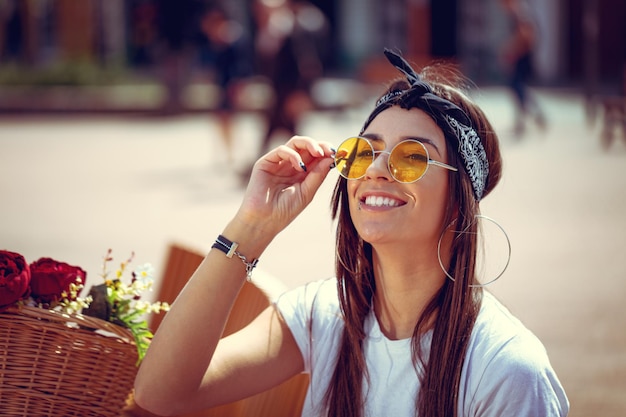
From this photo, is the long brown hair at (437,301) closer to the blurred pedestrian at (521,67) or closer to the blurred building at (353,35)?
the blurred pedestrian at (521,67)

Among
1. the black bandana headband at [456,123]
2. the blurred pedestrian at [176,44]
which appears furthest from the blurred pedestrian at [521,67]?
the black bandana headband at [456,123]

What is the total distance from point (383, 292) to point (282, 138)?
10.3 meters

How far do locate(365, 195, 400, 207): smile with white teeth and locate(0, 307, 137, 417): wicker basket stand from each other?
70cm

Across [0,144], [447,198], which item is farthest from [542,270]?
[0,144]

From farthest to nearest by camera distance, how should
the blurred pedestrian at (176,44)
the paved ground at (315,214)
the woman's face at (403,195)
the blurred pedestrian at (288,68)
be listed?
A: 1. the blurred pedestrian at (176,44)
2. the blurred pedestrian at (288,68)
3. the paved ground at (315,214)
4. the woman's face at (403,195)

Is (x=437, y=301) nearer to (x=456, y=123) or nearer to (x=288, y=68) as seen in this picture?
(x=456, y=123)

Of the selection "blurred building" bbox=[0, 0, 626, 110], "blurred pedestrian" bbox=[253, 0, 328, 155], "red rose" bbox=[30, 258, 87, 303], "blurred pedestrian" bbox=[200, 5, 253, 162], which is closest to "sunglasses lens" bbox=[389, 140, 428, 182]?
"red rose" bbox=[30, 258, 87, 303]

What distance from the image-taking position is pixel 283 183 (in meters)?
2.49

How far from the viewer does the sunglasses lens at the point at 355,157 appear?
230cm

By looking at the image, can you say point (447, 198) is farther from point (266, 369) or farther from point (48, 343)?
point (48, 343)

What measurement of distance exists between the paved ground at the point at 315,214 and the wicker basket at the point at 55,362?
1.69 m

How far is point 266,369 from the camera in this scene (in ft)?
7.95

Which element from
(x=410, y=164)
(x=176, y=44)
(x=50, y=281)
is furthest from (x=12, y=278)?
(x=176, y=44)

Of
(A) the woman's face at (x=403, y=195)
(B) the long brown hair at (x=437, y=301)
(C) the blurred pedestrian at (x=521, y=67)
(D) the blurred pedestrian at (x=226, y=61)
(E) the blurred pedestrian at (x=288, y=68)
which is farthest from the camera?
(C) the blurred pedestrian at (x=521, y=67)
